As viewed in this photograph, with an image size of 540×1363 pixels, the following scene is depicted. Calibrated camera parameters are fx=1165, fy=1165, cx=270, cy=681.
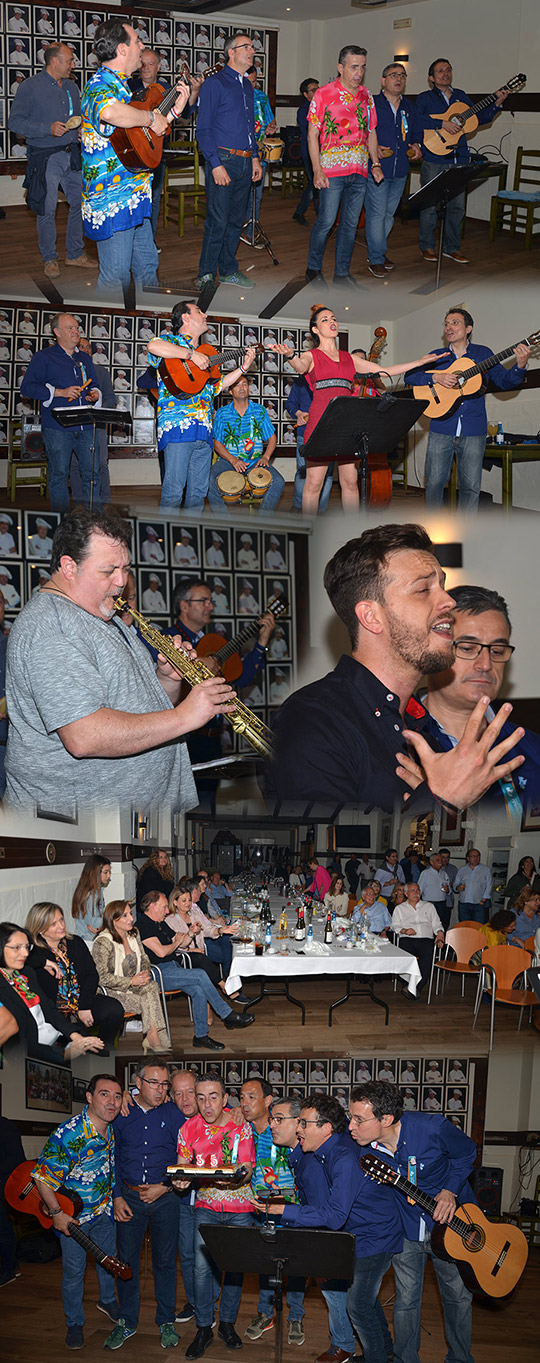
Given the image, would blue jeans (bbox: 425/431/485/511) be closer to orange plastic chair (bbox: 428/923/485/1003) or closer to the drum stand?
orange plastic chair (bbox: 428/923/485/1003)

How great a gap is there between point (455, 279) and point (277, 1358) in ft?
21.9

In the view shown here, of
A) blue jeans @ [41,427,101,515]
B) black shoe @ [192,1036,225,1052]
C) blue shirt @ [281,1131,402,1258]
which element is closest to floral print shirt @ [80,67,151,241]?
blue jeans @ [41,427,101,515]

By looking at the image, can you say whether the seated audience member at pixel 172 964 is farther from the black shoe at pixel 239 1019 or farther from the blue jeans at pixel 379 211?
the blue jeans at pixel 379 211

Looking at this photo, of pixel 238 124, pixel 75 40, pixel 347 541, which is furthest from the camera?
pixel 75 40

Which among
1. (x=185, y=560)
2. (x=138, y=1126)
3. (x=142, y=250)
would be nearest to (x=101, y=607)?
(x=185, y=560)

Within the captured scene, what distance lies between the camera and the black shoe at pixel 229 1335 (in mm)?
5418

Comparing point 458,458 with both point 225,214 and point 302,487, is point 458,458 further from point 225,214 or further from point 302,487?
point 225,214

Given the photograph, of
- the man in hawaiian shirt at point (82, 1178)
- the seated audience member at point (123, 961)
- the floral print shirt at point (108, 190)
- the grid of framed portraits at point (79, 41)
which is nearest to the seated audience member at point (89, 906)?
the seated audience member at point (123, 961)

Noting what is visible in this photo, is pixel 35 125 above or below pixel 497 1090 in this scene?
above

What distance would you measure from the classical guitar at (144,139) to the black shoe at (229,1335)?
5.95m

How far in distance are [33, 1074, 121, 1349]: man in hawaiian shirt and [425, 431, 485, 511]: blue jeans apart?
3412 millimetres

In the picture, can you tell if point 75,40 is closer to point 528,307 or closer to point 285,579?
point 528,307

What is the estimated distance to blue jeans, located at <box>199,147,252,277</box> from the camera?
7348mm

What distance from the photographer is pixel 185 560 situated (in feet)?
15.0
